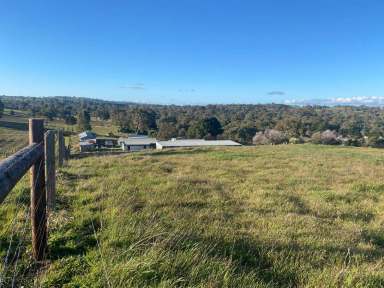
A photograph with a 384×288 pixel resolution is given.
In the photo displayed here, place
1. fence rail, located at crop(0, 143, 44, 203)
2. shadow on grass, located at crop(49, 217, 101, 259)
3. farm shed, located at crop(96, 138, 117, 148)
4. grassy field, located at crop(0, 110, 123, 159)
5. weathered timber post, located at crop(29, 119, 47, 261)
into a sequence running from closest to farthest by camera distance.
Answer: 1. fence rail, located at crop(0, 143, 44, 203)
2. weathered timber post, located at crop(29, 119, 47, 261)
3. shadow on grass, located at crop(49, 217, 101, 259)
4. grassy field, located at crop(0, 110, 123, 159)
5. farm shed, located at crop(96, 138, 117, 148)

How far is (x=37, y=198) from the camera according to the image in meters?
3.29

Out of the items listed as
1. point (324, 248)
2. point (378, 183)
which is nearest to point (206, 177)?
point (378, 183)

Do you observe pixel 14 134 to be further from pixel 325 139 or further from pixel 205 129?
pixel 325 139

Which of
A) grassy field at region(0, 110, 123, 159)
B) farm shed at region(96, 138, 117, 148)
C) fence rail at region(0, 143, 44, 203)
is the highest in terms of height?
fence rail at region(0, 143, 44, 203)

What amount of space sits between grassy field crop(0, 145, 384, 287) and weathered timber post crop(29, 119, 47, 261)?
0.45 feet

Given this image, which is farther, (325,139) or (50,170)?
(325,139)

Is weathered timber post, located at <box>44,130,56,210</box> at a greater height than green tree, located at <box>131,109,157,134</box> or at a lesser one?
greater

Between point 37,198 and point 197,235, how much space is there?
1743 millimetres

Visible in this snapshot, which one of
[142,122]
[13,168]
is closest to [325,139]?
[142,122]

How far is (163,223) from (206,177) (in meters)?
4.76

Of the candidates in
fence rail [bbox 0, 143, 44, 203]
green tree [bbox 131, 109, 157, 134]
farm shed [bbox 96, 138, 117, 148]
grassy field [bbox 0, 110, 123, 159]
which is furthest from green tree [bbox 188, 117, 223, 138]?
fence rail [bbox 0, 143, 44, 203]

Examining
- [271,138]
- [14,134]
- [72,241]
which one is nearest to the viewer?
[72,241]

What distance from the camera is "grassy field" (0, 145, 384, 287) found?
9.21 feet

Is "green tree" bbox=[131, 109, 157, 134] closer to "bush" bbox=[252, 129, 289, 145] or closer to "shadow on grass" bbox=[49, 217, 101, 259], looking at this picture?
"bush" bbox=[252, 129, 289, 145]
